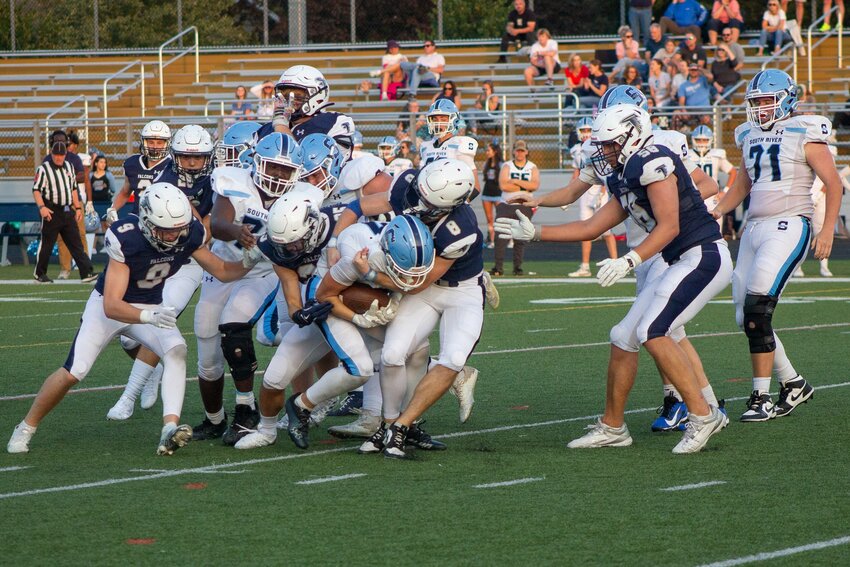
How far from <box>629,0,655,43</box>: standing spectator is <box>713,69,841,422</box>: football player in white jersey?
1757cm

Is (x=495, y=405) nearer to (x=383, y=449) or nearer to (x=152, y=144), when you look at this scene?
(x=383, y=449)

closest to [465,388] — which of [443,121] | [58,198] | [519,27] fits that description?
[443,121]

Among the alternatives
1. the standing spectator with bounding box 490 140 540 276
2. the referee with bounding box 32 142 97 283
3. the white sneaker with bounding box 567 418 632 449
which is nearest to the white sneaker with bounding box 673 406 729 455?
the white sneaker with bounding box 567 418 632 449

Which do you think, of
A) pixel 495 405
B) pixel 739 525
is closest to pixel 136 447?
pixel 495 405

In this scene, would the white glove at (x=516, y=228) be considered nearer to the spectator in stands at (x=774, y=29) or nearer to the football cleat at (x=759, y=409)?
the football cleat at (x=759, y=409)

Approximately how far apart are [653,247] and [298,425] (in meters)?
1.86

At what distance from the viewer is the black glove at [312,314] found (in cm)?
639

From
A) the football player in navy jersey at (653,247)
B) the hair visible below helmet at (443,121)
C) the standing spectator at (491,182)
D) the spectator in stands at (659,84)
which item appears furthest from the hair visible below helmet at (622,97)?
the spectator in stands at (659,84)

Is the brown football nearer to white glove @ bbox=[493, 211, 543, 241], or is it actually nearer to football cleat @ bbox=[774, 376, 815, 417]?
white glove @ bbox=[493, 211, 543, 241]

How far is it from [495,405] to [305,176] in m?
1.85

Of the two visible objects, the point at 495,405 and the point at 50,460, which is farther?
the point at 495,405

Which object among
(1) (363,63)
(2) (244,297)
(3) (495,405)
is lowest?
(3) (495,405)

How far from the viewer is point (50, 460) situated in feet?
21.0

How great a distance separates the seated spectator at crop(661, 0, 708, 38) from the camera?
2455 centimetres
